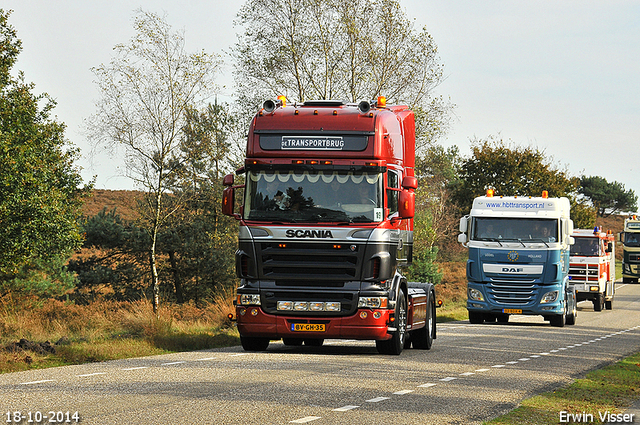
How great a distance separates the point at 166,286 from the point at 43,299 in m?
7.82

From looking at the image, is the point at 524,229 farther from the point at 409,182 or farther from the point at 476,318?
the point at 409,182

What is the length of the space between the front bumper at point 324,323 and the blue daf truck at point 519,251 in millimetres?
11567

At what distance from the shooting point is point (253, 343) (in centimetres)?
1584

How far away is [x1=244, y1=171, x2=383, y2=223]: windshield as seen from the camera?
47.2 ft

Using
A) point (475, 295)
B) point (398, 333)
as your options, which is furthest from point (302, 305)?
point (475, 295)

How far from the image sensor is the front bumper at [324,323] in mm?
14375

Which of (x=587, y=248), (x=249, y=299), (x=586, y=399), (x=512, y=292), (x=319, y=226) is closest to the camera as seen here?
(x=586, y=399)

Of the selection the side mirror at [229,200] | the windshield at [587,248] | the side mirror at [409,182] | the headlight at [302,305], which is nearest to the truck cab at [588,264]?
the windshield at [587,248]

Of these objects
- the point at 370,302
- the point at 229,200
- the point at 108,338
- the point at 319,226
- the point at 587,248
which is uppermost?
the point at 587,248

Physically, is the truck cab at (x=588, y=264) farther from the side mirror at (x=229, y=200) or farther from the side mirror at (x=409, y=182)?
the side mirror at (x=229, y=200)

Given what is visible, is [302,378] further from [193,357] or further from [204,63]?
[204,63]

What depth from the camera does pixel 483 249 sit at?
26.0m

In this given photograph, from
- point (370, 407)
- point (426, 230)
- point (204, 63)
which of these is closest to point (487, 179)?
point (426, 230)

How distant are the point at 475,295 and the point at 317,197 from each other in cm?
1370
